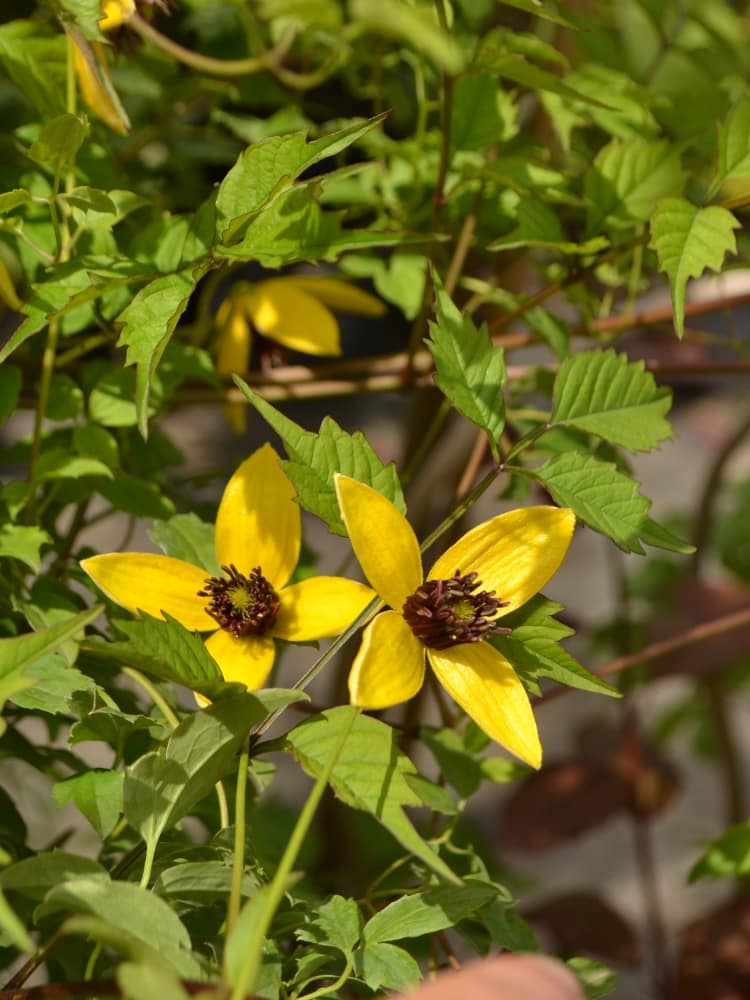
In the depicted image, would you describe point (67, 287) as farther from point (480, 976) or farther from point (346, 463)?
point (480, 976)

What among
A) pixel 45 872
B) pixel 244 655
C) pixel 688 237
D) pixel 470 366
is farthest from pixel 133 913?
pixel 688 237

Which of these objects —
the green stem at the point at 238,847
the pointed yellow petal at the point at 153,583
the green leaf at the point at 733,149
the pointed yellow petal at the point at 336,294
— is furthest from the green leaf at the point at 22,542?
the green leaf at the point at 733,149

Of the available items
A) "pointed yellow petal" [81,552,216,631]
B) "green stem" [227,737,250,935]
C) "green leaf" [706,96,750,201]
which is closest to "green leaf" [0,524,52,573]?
"pointed yellow petal" [81,552,216,631]

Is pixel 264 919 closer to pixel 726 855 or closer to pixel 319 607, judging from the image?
pixel 319 607

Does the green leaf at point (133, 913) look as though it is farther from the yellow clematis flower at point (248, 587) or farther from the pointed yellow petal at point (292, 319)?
the pointed yellow petal at point (292, 319)

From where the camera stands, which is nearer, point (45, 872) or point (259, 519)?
point (45, 872)

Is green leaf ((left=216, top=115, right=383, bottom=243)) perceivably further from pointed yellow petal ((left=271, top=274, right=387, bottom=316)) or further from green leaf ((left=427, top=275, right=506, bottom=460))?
pointed yellow petal ((left=271, top=274, right=387, bottom=316))
